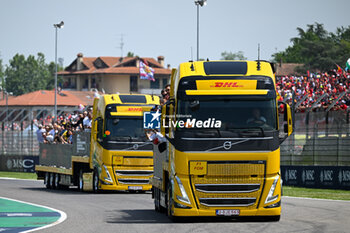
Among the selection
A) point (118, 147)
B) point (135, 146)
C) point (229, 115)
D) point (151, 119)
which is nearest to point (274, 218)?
point (229, 115)

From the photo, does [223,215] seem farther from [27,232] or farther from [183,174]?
[27,232]

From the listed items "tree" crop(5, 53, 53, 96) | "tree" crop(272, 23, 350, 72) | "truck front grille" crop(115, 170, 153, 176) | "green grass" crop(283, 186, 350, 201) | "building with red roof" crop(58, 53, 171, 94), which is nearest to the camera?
"green grass" crop(283, 186, 350, 201)

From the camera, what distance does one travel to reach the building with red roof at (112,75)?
408 ft

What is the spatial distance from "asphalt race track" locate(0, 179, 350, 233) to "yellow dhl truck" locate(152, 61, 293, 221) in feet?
1.31

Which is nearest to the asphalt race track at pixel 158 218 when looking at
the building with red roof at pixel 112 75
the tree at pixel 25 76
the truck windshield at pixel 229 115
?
the truck windshield at pixel 229 115

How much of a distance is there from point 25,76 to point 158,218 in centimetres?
16186

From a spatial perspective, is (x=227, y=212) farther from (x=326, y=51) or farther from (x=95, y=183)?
(x=326, y=51)

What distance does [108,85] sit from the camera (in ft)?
413

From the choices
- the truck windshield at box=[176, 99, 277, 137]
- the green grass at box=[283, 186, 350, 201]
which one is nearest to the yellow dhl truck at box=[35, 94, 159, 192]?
the green grass at box=[283, 186, 350, 201]

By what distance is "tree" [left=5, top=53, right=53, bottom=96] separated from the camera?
174 m

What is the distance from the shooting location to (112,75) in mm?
125000

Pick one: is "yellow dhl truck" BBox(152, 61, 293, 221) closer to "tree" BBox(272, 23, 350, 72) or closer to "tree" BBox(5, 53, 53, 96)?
"tree" BBox(272, 23, 350, 72)

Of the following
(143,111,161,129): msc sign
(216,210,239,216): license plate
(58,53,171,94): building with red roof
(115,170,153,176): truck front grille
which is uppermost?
(58,53,171,94): building with red roof

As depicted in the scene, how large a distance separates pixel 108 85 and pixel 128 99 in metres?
99.1
